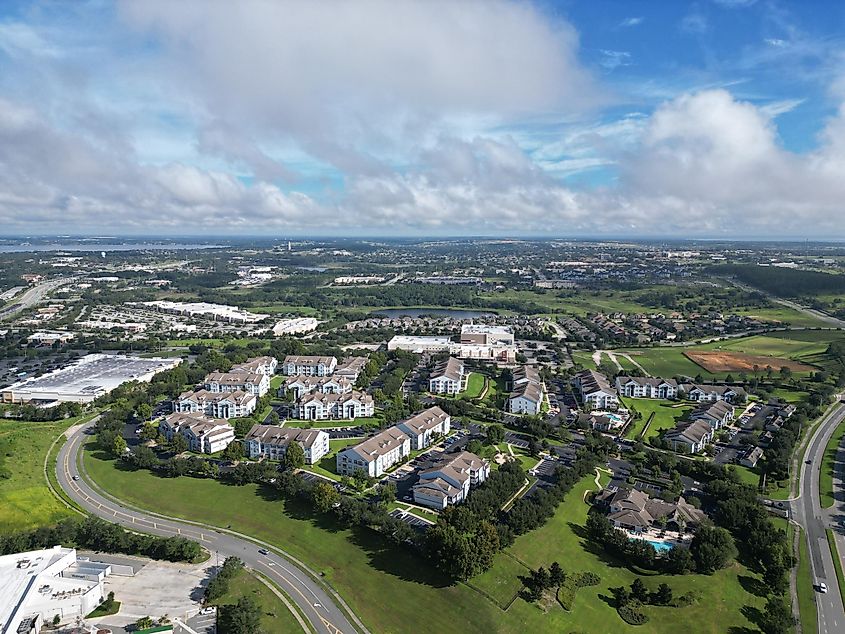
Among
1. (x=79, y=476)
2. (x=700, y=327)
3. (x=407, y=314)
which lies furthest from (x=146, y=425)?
(x=700, y=327)

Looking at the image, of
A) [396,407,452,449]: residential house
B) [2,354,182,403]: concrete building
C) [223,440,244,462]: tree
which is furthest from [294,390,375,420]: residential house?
[2,354,182,403]: concrete building

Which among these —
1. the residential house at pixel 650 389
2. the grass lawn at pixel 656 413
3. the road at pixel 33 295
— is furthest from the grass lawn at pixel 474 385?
the road at pixel 33 295

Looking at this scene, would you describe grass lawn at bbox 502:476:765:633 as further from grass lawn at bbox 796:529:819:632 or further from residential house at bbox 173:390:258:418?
residential house at bbox 173:390:258:418

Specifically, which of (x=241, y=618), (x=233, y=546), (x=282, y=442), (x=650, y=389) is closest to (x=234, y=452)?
(x=282, y=442)

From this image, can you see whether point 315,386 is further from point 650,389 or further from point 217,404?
point 650,389

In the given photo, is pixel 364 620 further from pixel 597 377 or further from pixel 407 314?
pixel 407 314

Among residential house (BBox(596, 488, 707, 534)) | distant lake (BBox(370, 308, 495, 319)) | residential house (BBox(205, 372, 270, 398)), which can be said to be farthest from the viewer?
distant lake (BBox(370, 308, 495, 319))
